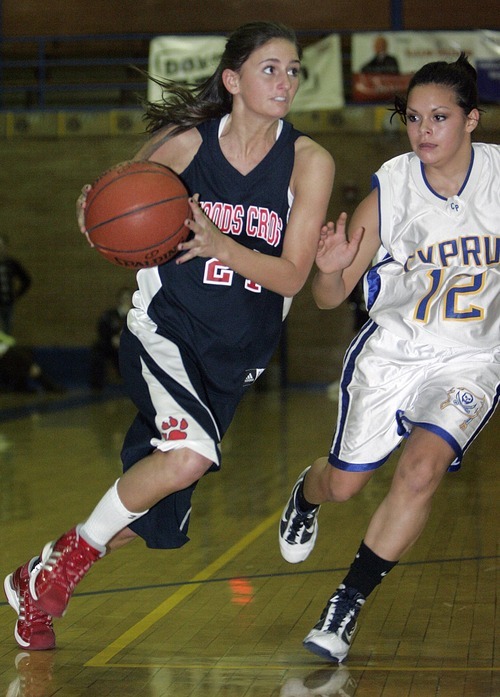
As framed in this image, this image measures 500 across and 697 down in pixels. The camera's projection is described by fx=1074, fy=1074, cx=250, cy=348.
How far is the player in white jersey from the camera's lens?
126 inches

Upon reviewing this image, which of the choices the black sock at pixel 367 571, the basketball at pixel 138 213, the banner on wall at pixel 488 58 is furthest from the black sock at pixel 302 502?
the banner on wall at pixel 488 58

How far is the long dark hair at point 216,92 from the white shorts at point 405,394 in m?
0.90

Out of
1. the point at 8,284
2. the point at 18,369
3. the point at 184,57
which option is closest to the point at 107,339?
the point at 18,369

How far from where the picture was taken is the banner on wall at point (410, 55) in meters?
13.2

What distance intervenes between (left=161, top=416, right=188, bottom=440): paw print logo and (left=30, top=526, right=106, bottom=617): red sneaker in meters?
0.44

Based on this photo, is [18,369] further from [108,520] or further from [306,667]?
[306,667]

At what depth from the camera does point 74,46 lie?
49.9 feet

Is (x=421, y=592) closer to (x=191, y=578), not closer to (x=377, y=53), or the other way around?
(x=191, y=578)

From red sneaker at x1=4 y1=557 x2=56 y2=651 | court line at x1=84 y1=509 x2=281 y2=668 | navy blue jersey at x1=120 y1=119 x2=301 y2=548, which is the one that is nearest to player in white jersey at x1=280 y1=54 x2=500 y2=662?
navy blue jersey at x1=120 y1=119 x2=301 y2=548

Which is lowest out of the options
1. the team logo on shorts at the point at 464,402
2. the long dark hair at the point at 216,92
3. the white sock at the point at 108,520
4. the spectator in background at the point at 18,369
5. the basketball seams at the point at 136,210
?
the spectator in background at the point at 18,369

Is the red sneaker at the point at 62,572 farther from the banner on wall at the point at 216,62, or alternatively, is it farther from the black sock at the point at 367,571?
the banner on wall at the point at 216,62

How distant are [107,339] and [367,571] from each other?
35.6ft

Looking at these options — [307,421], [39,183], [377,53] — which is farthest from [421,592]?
[39,183]

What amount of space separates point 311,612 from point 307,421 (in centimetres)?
655
